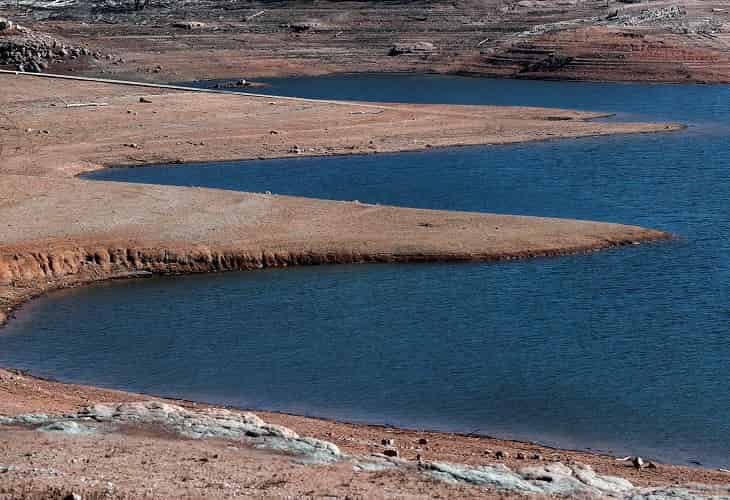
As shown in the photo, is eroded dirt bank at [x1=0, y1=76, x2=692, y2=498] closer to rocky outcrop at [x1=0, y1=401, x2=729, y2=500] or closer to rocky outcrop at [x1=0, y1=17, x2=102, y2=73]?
rocky outcrop at [x1=0, y1=401, x2=729, y2=500]

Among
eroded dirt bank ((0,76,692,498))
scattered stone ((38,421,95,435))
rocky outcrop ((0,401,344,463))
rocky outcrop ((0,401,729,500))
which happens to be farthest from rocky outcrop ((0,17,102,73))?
scattered stone ((38,421,95,435))

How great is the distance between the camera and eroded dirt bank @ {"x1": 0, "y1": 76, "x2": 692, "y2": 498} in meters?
19.3

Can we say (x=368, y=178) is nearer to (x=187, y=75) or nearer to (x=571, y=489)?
(x=571, y=489)

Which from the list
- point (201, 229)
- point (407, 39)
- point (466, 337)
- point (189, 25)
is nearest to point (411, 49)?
point (407, 39)

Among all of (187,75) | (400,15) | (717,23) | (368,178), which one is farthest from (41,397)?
(400,15)

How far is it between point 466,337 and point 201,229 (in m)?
12.3

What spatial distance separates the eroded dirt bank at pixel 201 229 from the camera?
19344 mm

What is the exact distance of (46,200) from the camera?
142ft

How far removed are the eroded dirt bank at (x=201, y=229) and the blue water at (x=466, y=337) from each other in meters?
1.19

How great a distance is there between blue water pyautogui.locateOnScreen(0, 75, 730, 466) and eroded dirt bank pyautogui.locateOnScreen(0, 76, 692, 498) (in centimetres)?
119

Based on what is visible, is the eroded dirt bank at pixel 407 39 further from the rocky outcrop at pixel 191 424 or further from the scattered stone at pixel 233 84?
the rocky outcrop at pixel 191 424

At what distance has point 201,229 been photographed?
4056cm

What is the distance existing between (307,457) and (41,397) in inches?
319

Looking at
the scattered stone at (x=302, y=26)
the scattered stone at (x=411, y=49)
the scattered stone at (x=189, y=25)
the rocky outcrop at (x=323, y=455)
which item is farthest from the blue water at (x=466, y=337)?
the scattered stone at (x=189, y=25)
